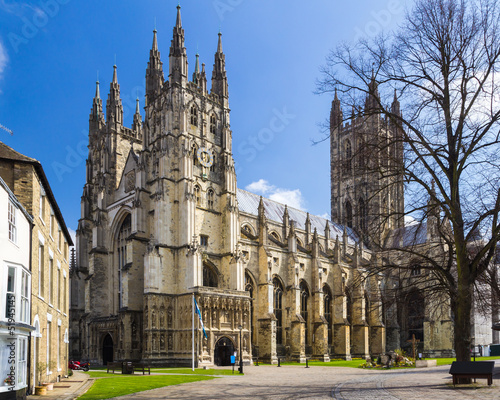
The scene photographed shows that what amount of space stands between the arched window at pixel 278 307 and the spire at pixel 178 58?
22533 millimetres

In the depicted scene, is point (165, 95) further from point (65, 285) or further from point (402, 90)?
point (402, 90)

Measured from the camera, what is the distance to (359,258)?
220 ft

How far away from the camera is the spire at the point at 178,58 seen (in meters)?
49.1

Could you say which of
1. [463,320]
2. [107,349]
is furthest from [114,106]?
[463,320]

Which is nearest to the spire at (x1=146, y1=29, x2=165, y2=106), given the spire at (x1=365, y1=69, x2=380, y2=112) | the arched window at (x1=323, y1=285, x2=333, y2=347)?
the arched window at (x1=323, y1=285, x2=333, y2=347)

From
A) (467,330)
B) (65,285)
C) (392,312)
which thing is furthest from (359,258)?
(467,330)

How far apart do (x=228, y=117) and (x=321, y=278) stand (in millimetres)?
20565

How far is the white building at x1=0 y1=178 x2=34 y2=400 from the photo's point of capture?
14367mm

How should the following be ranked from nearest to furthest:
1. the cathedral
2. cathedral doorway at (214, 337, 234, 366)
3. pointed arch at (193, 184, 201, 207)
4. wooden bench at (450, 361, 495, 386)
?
1. wooden bench at (450, 361, 495, 386)
2. the cathedral
3. cathedral doorway at (214, 337, 234, 366)
4. pointed arch at (193, 184, 201, 207)

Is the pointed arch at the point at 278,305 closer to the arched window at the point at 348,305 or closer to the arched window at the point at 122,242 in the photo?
the arched window at the point at 348,305

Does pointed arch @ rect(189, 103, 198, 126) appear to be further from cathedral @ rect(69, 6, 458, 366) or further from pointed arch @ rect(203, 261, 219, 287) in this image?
pointed arch @ rect(203, 261, 219, 287)

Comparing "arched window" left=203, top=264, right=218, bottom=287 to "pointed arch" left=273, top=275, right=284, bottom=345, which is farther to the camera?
A: "pointed arch" left=273, top=275, right=284, bottom=345

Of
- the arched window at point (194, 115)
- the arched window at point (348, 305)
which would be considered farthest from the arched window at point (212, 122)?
the arched window at point (348, 305)

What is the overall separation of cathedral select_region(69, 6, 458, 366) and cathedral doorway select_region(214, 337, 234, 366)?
13 cm
